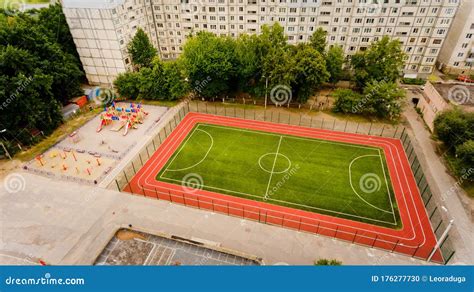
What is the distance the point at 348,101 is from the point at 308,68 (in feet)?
22.9

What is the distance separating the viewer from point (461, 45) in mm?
45719

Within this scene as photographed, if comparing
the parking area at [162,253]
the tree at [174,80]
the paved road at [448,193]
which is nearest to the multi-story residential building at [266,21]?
the tree at [174,80]

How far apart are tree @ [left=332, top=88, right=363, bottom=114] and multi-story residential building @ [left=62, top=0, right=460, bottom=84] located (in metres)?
13.6

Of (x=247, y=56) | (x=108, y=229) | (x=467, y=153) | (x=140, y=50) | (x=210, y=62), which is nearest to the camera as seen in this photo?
(x=108, y=229)

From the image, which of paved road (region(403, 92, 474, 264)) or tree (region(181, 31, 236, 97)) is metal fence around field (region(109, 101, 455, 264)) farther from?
tree (region(181, 31, 236, 97))

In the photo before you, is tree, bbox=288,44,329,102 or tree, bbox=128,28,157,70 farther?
tree, bbox=128,28,157,70

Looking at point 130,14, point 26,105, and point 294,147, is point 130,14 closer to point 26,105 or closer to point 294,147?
point 26,105

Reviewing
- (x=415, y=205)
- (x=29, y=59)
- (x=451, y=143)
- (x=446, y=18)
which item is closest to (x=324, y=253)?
(x=415, y=205)

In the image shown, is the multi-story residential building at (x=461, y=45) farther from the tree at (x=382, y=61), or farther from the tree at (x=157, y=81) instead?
the tree at (x=157, y=81)

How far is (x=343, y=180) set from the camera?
27750 millimetres

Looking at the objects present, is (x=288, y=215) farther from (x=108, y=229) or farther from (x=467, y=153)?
(x=467, y=153)

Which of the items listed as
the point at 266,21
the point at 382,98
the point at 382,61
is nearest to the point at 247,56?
the point at 266,21

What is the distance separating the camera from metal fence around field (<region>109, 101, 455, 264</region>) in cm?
2244

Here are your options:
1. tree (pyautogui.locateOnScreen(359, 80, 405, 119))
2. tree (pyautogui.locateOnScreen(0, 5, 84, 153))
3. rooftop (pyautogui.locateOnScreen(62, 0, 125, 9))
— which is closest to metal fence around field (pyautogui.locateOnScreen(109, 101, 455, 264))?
tree (pyautogui.locateOnScreen(359, 80, 405, 119))
